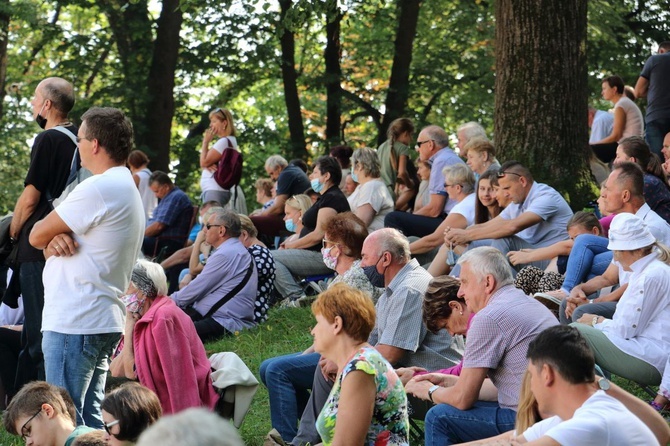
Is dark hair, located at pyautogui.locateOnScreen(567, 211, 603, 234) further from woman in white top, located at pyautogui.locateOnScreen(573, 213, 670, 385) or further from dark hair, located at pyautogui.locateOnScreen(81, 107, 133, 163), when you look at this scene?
dark hair, located at pyautogui.locateOnScreen(81, 107, 133, 163)

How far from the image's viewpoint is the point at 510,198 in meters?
9.06

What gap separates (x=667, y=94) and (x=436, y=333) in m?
6.24

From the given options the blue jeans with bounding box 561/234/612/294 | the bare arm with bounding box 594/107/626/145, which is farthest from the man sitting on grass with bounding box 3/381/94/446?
the bare arm with bounding box 594/107/626/145

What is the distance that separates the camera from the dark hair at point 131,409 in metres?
5.00

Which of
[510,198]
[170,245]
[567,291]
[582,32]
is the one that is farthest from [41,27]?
[567,291]

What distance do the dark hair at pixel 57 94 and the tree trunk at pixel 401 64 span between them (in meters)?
13.0

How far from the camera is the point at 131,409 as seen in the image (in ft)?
16.5

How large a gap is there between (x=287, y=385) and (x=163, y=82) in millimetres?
12655

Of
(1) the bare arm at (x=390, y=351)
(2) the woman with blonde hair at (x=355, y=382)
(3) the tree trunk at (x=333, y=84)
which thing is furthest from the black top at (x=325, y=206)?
(3) the tree trunk at (x=333, y=84)

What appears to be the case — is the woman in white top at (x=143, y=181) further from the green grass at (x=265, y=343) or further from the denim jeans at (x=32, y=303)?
the denim jeans at (x=32, y=303)

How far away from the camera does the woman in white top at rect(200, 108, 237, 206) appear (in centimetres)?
1269

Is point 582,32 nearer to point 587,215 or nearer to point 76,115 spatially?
point 587,215

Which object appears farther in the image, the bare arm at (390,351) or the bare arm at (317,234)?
the bare arm at (317,234)

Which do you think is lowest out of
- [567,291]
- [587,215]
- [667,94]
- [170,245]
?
[170,245]
